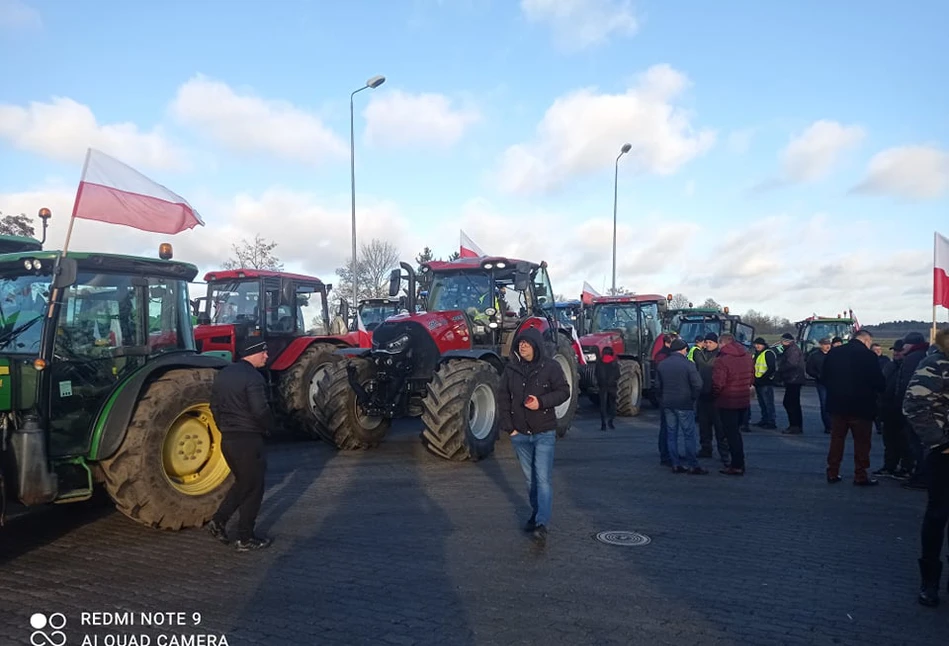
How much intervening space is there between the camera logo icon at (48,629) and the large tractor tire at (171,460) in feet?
4.51

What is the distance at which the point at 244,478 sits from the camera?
584cm

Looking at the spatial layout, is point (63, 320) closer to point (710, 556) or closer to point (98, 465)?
point (98, 465)

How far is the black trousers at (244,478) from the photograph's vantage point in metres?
5.81

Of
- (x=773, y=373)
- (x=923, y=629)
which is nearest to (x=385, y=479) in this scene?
(x=923, y=629)

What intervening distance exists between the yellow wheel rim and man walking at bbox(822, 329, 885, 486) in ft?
21.8

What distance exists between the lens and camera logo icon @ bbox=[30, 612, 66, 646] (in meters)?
4.17

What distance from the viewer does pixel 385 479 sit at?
860cm

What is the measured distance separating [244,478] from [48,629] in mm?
1765

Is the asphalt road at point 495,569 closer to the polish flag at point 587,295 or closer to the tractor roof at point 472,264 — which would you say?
the tractor roof at point 472,264

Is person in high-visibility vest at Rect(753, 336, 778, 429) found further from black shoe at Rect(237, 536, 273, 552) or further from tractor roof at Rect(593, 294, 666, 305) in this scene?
black shoe at Rect(237, 536, 273, 552)

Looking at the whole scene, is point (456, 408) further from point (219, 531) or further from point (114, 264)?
point (114, 264)

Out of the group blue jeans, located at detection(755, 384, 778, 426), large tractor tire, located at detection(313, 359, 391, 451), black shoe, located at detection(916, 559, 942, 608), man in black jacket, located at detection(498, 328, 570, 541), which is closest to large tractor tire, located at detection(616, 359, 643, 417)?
blue jeans, located at detection(755, 384, 778, 426)

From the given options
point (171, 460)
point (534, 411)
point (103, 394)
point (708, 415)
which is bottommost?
point (708, 415)

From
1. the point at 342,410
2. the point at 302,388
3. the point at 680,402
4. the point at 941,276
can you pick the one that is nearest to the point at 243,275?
the point at 302,388
